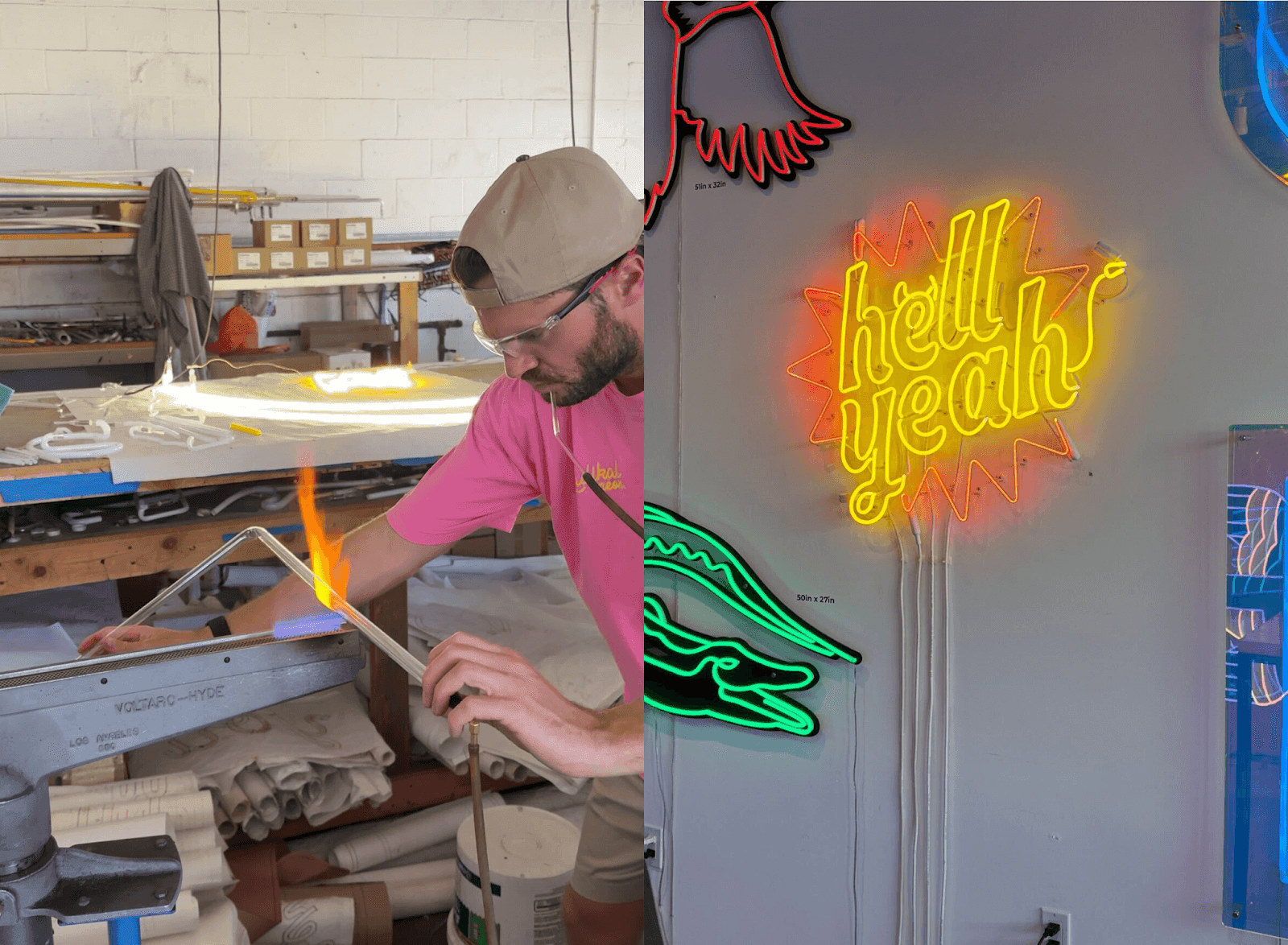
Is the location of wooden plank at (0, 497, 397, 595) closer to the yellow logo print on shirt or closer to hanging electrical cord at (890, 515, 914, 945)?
the yellow logo print on shirt

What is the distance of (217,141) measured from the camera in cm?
518

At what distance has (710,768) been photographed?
70.1 inches

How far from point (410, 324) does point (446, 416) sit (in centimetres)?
250

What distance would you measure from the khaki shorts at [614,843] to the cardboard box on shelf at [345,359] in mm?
3535

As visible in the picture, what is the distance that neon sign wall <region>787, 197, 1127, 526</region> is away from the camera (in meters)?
1.42

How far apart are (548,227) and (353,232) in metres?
3.88

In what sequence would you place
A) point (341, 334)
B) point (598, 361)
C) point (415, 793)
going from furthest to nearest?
point (341, 334) → point (415, 793) → point (598, 361)

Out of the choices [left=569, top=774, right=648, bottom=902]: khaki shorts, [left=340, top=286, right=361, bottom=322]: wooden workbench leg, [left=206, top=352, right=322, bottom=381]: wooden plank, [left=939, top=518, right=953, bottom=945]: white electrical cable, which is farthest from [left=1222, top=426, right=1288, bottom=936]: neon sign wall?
[left=340, top=286, right=361, bottom=322]: wooden workbench leg

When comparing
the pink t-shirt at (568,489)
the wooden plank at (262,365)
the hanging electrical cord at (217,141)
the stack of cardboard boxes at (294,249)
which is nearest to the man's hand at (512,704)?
the pink t-shirt at (568,489)

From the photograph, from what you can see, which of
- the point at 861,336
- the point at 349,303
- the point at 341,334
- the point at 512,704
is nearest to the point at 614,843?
the point at 512,704

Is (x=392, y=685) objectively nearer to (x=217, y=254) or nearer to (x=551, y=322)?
(x=551, y=322)

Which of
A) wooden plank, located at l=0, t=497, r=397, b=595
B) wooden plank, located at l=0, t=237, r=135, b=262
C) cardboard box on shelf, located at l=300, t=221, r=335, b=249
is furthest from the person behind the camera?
cardboard box on shelf, located at l=300, t=221, r=335, b=249

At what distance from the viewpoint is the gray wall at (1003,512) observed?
1.35 meters

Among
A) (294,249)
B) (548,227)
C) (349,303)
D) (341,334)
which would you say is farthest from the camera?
(349,303)
